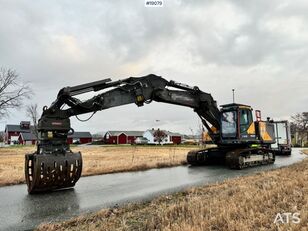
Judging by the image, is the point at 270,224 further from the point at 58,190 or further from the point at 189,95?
the point at 189,95

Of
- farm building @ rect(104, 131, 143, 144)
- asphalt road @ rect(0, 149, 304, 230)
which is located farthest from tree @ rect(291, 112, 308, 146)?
asphalt road @ rect(0, 149, 304, 230)

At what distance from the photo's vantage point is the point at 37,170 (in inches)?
347

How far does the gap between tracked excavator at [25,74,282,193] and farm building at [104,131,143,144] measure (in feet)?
264

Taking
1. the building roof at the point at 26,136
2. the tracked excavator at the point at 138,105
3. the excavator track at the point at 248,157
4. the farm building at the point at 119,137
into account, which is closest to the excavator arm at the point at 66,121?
the tracked excavator at the point at 138,105

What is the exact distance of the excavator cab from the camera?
1645 centimetres

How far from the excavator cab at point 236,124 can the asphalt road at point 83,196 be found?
4.44 meters

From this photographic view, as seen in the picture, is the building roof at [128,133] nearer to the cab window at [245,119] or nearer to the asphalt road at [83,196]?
the cab window at [245,119]

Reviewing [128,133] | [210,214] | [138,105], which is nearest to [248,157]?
[138,105]

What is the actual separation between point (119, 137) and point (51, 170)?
295 feet

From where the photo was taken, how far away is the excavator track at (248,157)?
15316mm

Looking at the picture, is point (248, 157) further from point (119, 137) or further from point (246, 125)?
point (119, 137)

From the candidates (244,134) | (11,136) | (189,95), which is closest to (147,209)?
(189,95)

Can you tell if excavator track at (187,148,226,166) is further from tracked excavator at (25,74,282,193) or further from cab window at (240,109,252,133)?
cab window at (240,109,252,133)

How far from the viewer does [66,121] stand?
32.4 feet
